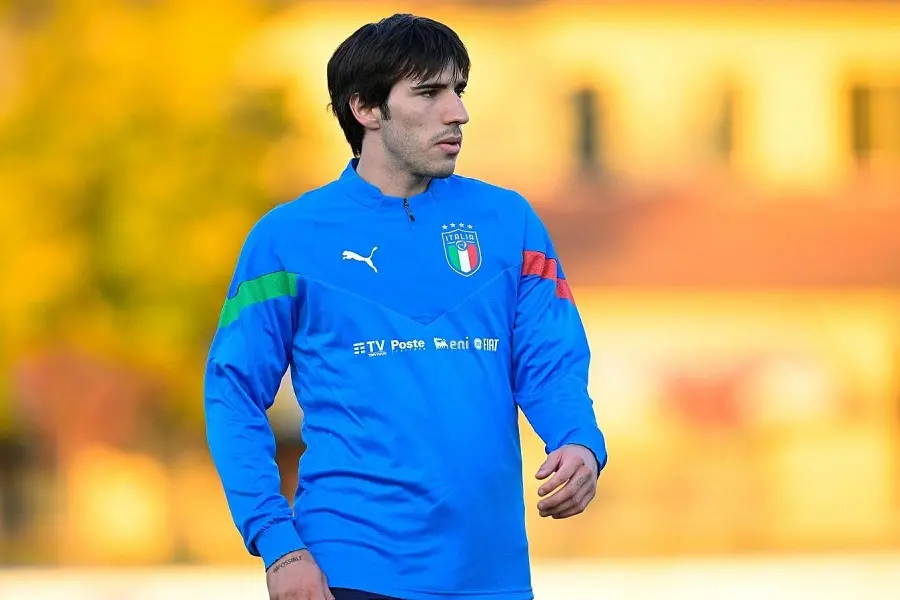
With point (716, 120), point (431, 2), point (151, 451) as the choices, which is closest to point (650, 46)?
point (716, 120)

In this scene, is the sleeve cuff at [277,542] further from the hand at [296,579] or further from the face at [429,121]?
the face at [429,121]

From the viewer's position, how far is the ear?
13.2 ft

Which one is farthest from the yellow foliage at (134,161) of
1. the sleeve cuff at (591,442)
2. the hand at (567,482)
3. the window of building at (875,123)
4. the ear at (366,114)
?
the hand at (567,482)

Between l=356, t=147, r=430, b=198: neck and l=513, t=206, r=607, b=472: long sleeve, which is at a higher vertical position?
l=356, t=147, r=430, b=198: neck

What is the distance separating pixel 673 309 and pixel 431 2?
Answer: 15.2 ft

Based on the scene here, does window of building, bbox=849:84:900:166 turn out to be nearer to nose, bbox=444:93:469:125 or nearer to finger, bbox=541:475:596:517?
nose, bbox=444:93:469:125

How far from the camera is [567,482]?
3625 mm

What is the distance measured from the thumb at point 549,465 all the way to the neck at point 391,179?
67 centimetres

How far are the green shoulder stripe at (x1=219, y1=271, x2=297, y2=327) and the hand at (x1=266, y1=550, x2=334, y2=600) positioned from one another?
1.66ft

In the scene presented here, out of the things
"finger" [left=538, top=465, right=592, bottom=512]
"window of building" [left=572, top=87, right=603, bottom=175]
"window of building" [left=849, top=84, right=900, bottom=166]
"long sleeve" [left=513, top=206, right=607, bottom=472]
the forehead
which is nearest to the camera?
"finger" [left=538, top=465, right=592, bottom=512]

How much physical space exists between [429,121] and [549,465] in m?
0.77

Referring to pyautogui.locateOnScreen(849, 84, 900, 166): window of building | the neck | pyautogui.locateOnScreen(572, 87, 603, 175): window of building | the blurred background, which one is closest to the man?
the neck

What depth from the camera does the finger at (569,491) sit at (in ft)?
11.8

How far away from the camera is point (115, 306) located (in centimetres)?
1817
